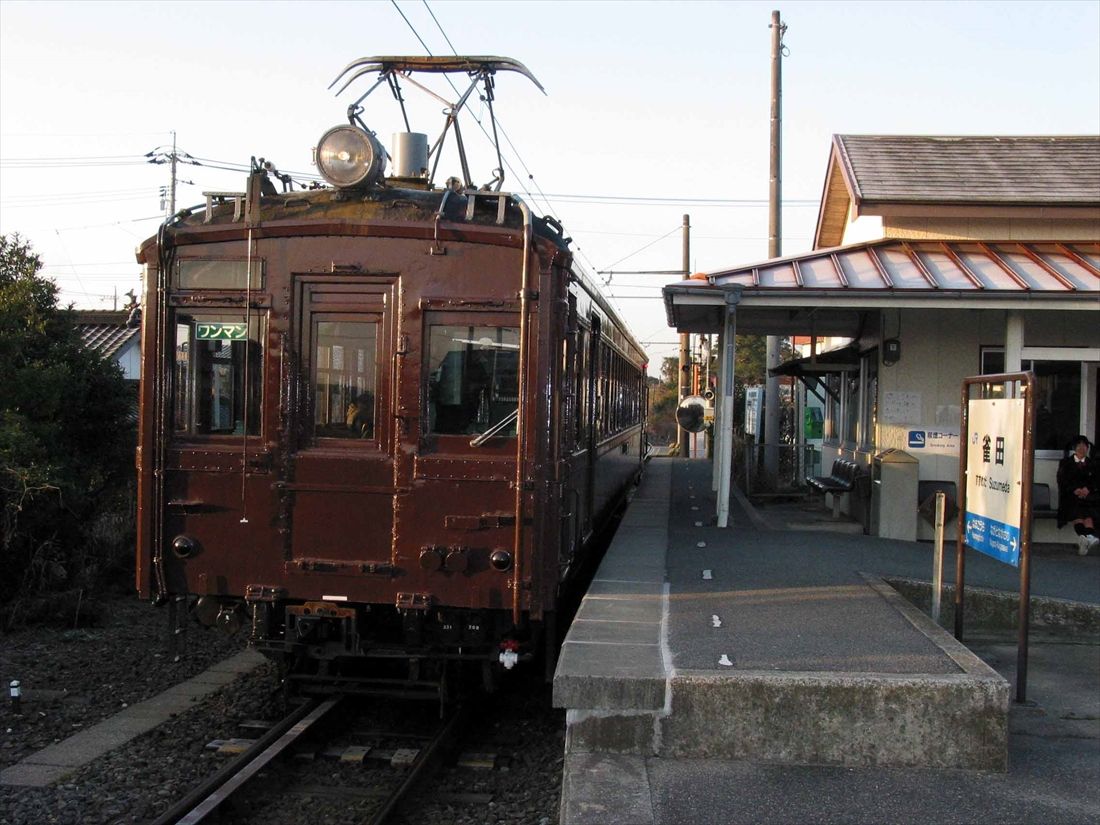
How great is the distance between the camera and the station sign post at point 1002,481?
6480 millimetres

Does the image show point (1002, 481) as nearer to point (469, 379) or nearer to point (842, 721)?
point (842, 721)

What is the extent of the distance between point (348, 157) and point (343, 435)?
166 centimetres

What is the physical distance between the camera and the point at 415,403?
6.37 m

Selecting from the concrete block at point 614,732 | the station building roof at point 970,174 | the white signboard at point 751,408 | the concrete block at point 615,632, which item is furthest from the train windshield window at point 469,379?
the white signboard at point 751,408

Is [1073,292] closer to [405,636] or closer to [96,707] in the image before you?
[405,636]

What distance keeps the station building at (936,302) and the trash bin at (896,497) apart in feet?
0.05

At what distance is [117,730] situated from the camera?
6.85 meters

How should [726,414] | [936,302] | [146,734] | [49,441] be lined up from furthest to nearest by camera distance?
[726,414] → [936,302] → [49,441] → [146,734]

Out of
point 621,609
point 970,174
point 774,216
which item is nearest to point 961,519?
point 621,609

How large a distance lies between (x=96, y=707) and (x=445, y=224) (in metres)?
4.00

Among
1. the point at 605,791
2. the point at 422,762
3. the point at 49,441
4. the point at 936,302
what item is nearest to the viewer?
the point at 605,791

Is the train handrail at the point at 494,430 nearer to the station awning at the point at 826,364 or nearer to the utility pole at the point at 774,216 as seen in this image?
the station awning at the point at 826,364

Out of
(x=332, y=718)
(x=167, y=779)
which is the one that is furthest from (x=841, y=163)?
(x=167, y=779)

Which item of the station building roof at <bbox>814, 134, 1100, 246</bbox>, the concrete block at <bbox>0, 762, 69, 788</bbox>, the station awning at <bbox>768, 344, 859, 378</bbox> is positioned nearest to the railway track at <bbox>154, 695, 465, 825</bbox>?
the concrete block at <bbox>0, 762, 69, 788</bbox>
